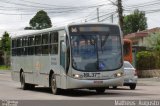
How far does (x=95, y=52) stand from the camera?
22875 mm

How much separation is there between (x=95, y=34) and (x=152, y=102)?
11.0m

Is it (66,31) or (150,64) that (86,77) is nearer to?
(66,31)

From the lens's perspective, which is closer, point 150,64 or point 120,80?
point 120,80

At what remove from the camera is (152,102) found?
12.3 metres

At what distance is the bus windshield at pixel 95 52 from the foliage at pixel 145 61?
2565 centimetres

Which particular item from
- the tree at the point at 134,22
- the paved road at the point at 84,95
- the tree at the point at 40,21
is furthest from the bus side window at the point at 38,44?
the tree at the point at 134,22

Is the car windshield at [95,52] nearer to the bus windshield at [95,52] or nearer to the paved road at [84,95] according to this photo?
the bus windshield at [95,52]

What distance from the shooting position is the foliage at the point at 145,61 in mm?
48719

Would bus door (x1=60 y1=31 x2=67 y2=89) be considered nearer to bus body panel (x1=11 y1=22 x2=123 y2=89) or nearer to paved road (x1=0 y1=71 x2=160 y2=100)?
bus body panel (x1=11 y1=22 x2=123 y2=89)

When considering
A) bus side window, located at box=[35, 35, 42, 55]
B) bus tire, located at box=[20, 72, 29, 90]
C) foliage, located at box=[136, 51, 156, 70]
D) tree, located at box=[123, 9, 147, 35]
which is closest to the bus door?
bus side window, located at box=[35, 35, 42, 55]

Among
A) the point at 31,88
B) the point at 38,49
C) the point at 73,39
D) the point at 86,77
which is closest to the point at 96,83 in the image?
the point at 86,77

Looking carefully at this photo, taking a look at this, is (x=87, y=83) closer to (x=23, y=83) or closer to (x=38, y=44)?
(x=38, y=44)

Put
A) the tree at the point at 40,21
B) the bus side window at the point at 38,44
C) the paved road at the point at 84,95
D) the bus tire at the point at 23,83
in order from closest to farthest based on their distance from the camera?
1. the paved road at the point at 84,95
2. the bus side window at the point at 38,44
3. the bus tire at the point at 23,83
4. the tree at the point at 40,21

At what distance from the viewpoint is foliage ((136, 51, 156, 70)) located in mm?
48719
